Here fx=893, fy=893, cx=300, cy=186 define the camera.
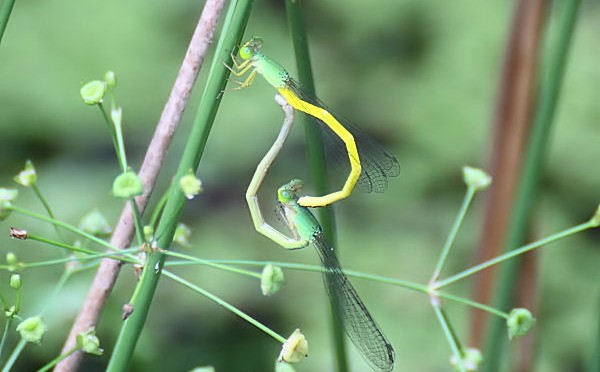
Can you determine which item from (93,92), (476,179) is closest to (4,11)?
(93,92)

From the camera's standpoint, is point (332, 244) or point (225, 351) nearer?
point (332, 244)

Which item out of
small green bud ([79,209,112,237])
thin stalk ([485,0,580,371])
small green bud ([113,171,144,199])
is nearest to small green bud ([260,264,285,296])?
small green bud ([113,171,144,199])

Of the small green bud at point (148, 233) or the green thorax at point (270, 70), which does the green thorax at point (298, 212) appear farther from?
the small green bud at point (148, 233)

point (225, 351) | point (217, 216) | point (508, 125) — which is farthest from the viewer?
point (217, 216)

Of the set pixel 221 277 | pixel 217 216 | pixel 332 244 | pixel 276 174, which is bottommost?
pixel 332 244

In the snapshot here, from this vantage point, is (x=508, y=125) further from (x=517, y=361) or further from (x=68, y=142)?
(x=68, y=142)

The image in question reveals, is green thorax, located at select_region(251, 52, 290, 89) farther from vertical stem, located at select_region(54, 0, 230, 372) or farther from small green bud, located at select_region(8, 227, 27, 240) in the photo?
small green bud, located at select_region(8, 227, 27, 240)

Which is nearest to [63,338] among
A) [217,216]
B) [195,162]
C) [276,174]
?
[217,216]

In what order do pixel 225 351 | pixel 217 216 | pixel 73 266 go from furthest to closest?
pixel 217 216 < pixel 225 351 < pixel 73 266
